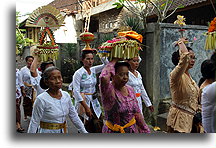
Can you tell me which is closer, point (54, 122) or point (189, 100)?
point (54, 122)

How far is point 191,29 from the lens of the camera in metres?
4.25

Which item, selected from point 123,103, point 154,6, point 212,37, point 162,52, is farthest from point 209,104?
point 154,6

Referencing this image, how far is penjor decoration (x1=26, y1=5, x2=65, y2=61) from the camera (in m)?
3.03

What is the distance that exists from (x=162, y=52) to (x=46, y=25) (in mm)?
1872

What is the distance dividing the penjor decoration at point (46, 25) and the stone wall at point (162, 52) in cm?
159

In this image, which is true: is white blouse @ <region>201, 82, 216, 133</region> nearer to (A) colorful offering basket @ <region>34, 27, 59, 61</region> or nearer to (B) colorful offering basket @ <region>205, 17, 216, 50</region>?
(B) colorful offering basket @ <region>205, 17, 216, 50</region>

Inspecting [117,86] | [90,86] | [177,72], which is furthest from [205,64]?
[90,86]

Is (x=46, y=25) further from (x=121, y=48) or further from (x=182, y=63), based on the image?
(x=182, y=63)

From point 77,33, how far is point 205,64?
6.98 feet

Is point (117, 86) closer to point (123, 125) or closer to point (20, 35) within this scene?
point (123, 125)

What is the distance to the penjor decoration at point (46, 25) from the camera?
9.95 feet

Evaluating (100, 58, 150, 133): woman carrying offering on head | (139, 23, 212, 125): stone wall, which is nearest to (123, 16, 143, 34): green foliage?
(139, 23, 212, 125): stone wall

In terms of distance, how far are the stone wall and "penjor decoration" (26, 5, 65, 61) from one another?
159cm

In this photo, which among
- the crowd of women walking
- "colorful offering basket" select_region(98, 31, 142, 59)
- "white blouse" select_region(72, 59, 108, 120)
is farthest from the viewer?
"white blouse" select_region(72, 59, 108, 120)
